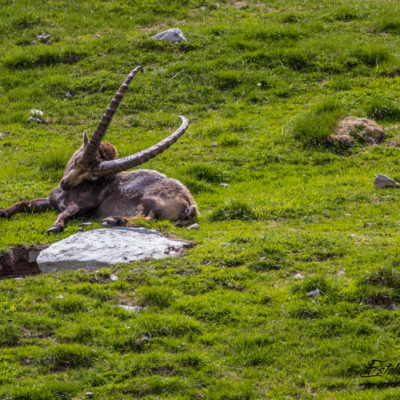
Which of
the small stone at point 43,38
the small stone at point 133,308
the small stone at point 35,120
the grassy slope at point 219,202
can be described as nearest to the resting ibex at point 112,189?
the grassy slope at point 219,202

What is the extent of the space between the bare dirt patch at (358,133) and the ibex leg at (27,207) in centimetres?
576

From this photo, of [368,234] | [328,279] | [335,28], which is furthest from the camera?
[335,28]

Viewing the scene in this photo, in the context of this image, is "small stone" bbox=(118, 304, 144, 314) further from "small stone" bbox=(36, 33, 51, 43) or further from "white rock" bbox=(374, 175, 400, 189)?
"small stone" bbox=(36, 33, 51, 43)

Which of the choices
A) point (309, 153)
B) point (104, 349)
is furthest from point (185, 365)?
point (309, 153)

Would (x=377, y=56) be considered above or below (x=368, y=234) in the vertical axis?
above

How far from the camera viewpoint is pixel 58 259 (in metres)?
8.45

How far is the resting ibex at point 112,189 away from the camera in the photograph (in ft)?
32.8

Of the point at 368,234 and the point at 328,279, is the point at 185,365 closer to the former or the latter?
the point at 328,279

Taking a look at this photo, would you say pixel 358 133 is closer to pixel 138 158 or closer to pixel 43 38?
pixel 138 158

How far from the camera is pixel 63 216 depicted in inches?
401

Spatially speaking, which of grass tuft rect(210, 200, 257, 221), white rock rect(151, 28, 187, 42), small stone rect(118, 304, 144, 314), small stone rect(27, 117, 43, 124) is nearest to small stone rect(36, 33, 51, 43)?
white rock rect(151, 28, 187, 42)

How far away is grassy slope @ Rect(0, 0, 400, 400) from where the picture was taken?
6184 mm

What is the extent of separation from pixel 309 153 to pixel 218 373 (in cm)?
765

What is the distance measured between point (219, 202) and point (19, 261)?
354 centimetres
